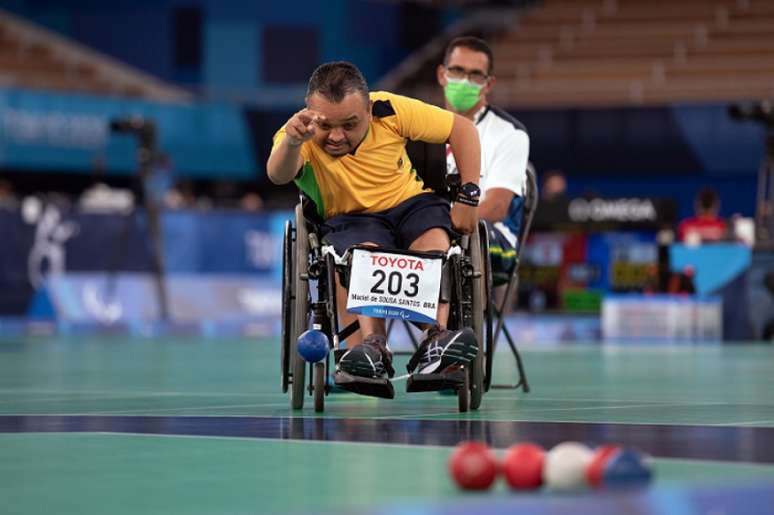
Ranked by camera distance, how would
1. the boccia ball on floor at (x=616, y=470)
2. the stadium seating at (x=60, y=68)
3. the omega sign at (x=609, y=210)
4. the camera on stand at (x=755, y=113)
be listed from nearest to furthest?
the boccia ball on floor at (x=616, y=470) → the camera on stand at (x=755, y=113) → the omega sign at (x=609, y=210) → the stadium seating at (x=60, y=68)

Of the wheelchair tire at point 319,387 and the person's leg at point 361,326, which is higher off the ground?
the person's leg at point 361,326

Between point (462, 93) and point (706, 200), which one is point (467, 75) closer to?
point (462, 93)

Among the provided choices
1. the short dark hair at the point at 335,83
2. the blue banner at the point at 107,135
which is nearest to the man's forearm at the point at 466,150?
the short dark hair at the point at 335,83

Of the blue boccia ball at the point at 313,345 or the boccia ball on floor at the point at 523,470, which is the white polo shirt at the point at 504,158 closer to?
the blue boccia ball at the point at 313,345

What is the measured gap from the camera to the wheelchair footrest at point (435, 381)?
5.73 m

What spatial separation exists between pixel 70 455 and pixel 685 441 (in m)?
1.70

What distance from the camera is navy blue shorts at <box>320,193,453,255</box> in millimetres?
6078

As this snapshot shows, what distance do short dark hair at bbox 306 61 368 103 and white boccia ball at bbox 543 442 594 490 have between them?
2.77 metres

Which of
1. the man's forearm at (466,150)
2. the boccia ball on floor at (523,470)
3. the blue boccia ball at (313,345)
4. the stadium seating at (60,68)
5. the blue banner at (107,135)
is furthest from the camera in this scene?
the stadium seating at (60,68)

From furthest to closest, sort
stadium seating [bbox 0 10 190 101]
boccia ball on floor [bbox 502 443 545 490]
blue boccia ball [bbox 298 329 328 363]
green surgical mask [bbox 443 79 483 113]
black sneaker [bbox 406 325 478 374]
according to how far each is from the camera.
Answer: stadium seating [bbox 0 10 190 101]
green surgical mask [bbox 443 79 483 113]
black sneaker [bbox 406 325 478 374]
blue boccia ball [bbox 298 329 328 363]
boccia ball on floor [bbox 502 443 545 490]

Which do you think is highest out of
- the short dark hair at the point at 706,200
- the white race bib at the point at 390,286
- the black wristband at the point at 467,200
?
the short dark hair at the point at 706,200

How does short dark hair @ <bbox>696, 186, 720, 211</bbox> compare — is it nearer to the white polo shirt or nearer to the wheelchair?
the white polo shirt

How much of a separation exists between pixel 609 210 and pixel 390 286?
1323 cm

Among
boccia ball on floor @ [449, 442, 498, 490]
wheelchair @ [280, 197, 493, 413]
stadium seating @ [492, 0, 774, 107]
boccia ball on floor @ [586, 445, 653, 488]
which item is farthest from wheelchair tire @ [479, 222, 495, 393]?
stadium seating @ [492, 0, 774, 107]
